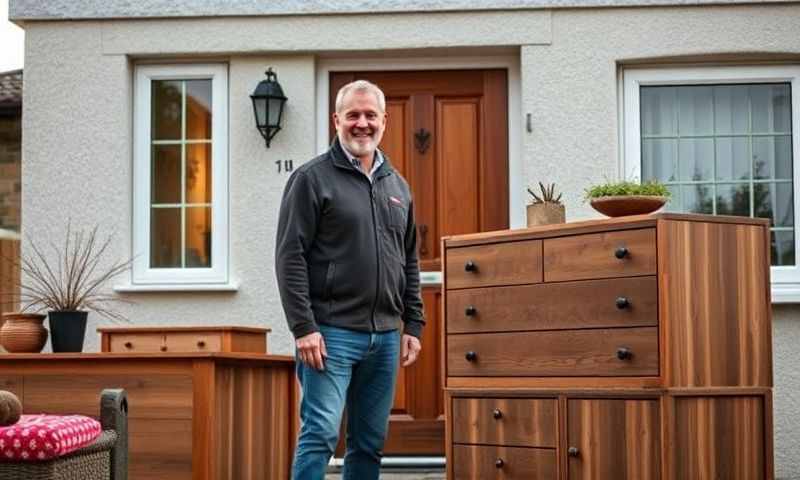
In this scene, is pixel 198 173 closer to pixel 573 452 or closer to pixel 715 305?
pixel 573 452

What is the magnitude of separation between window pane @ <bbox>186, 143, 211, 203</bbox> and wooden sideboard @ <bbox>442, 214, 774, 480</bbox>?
2490mm

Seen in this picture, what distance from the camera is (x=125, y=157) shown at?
8.01m

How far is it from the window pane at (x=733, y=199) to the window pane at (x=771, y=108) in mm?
344

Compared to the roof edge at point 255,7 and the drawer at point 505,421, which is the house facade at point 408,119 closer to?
the roof edge at point 255,7

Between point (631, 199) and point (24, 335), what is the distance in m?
2.98

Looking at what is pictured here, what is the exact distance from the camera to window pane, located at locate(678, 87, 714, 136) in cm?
789

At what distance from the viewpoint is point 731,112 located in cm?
788

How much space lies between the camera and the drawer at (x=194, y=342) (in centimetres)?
694

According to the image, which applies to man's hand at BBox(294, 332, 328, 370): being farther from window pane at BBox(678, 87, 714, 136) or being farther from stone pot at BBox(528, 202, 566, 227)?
window pane at BBox(678, 87, 714, 136)

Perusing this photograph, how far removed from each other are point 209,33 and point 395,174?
304 cm

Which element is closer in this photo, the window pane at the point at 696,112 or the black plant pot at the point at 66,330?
the black plant pot at the point at 66,330

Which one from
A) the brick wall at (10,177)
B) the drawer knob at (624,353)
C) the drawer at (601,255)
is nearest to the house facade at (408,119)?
the drawer at (601,255)

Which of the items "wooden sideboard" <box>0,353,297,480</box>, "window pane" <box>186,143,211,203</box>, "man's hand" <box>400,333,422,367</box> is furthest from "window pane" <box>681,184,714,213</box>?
"man's hand" <box>400,333,422,367</box>

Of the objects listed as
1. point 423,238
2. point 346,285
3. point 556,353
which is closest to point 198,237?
point 423,238
